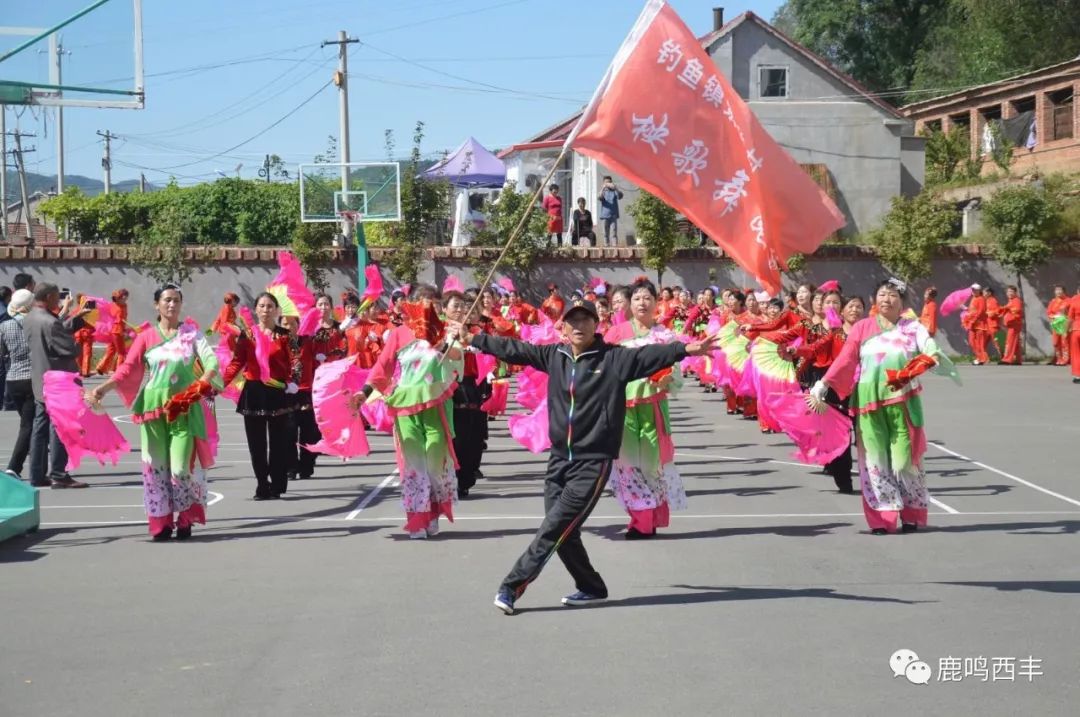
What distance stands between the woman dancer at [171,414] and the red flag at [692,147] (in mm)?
3455

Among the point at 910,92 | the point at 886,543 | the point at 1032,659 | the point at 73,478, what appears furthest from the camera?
the point at 910,92

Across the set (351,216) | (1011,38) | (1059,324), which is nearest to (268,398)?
(351,216)

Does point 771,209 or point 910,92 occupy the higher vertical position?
point 910,92

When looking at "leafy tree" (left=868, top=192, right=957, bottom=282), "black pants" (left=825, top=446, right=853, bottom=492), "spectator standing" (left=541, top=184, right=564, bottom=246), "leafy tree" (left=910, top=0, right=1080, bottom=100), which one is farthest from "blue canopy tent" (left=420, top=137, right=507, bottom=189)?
"black pants" (left=825, top=446, right=853, bottom=492)

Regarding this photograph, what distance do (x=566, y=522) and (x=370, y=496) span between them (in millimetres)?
5368

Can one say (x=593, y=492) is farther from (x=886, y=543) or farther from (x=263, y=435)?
(x=263, y=435)

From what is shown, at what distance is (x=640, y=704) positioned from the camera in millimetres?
5578

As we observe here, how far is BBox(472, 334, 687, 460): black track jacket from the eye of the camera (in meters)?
7.38

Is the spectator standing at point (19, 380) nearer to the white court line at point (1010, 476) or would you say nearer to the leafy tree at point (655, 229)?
the white court line at point (1010, 476)

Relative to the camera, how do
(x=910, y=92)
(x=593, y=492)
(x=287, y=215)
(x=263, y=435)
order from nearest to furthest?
(x=593, y=492)
(x=263, y=435)
(x=287, y=215)
(x=910, y=92)

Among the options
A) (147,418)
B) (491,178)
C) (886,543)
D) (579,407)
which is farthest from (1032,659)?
(491,178)

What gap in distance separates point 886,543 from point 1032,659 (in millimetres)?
3184

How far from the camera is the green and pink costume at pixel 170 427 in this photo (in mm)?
9852

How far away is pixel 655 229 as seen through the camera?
32125 millimetres
